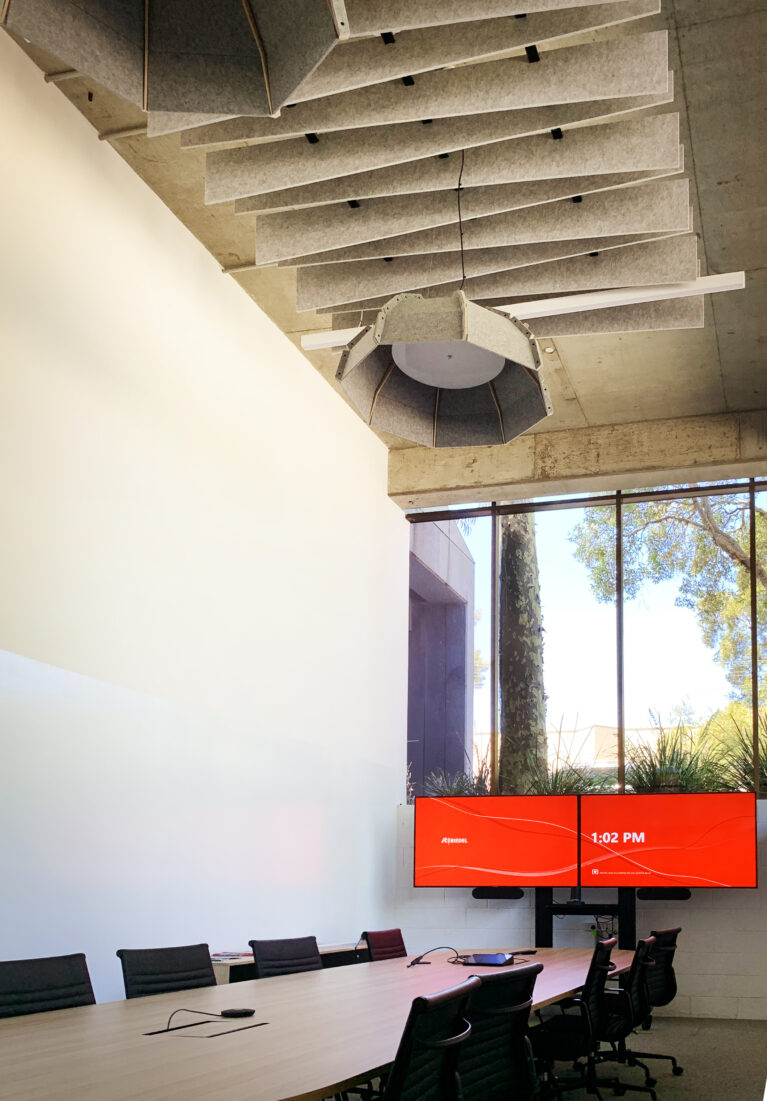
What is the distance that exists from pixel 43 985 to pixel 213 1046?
1.18 meters

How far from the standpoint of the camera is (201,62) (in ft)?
13.1

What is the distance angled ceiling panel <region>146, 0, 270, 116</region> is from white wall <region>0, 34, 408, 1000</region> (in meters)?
1.59

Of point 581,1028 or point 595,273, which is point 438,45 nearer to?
point 595,273

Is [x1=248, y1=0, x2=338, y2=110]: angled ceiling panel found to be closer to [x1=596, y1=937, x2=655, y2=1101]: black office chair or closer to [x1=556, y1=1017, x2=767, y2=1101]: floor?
[x1=596, y1=937, x2=655, y2=1101]: black office chair

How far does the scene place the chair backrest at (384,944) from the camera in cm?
685

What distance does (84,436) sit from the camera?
5.77 metres

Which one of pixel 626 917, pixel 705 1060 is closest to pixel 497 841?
pixel 626 917

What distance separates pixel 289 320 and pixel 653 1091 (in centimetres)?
570

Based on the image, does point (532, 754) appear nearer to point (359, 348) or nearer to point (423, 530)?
point (423, 530)

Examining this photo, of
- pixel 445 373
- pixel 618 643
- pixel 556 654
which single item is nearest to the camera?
pixel 445 373

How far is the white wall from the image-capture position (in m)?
5.28

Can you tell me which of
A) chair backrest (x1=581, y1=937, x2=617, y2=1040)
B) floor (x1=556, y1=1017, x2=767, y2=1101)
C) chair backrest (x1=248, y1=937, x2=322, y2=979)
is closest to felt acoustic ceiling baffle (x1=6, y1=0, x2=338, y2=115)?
chair backrest (x1=248, y1=937, x2=322, y2=979)

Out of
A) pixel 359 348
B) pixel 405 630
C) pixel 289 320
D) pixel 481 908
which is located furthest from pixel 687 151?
pixel 481 908

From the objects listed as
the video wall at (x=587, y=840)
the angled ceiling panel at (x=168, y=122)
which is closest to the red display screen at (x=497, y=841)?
the video wall at (x=587, y=840)
